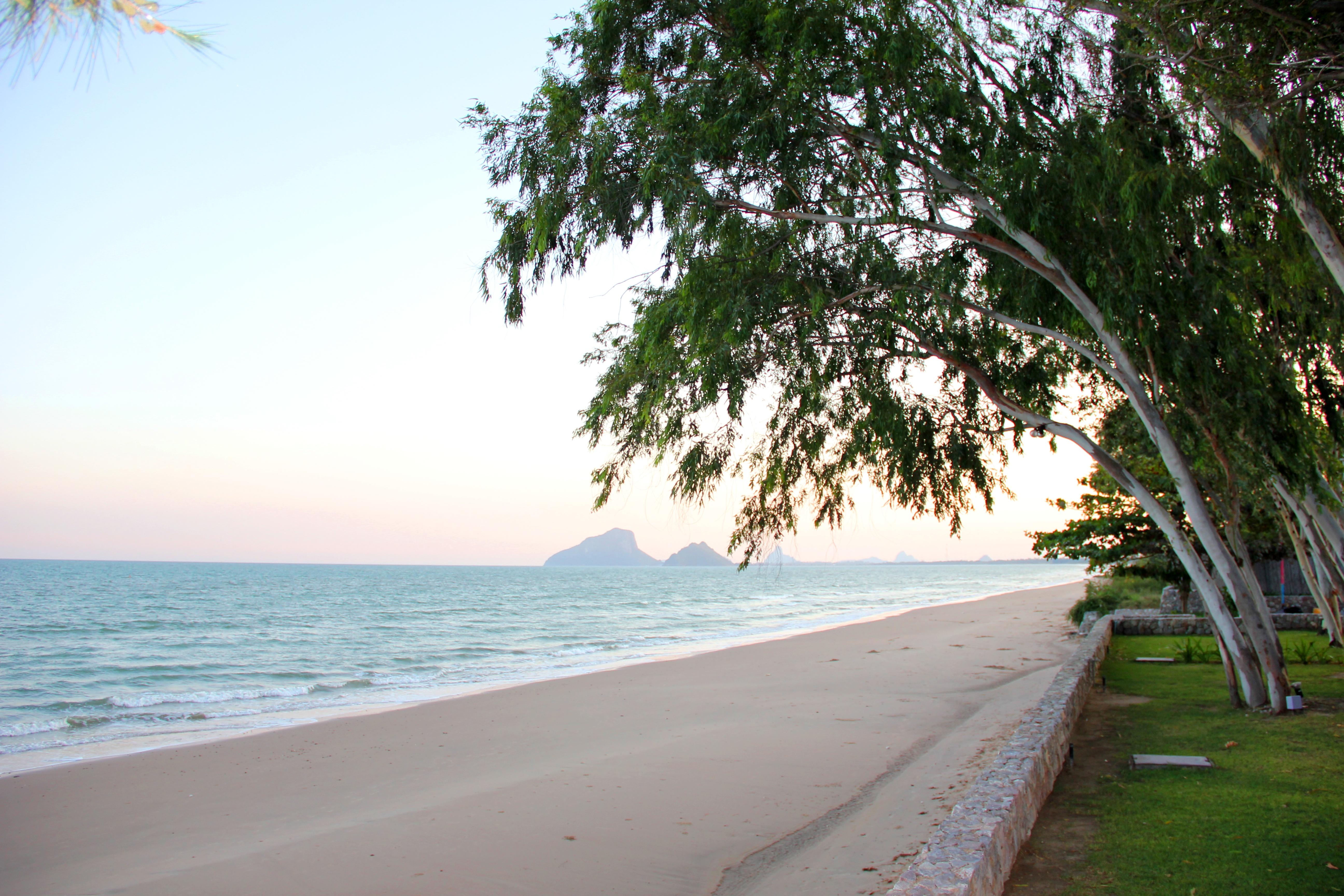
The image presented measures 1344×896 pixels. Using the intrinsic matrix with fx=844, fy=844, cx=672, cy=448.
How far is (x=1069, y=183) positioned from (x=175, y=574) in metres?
106

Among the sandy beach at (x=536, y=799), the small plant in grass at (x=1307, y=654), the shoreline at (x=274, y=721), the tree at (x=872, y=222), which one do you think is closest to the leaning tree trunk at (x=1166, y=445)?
the tree at (x=872, y=222)

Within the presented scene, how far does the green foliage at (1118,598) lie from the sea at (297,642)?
29.1 ft

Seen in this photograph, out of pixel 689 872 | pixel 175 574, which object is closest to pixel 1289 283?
pixel 689 872

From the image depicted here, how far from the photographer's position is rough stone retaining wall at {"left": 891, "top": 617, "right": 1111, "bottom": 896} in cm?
381

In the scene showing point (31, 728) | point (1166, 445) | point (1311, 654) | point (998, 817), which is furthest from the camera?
point (1311, 654)

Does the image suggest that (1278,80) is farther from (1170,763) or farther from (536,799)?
(536,799)

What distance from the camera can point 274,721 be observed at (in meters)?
13.2

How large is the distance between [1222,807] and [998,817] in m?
2.48

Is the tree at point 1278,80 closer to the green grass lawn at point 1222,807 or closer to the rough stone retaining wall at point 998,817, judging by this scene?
the green grass lawn at point 1222,807

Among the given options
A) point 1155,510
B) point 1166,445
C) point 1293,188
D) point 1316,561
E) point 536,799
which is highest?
point 1293,188

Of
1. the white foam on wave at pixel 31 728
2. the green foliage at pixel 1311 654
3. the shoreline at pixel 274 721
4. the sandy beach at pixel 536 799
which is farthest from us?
the green foliage at pixel 1311 654

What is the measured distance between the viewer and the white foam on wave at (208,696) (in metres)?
15.2

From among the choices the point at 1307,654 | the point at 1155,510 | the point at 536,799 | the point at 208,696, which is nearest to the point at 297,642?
the point at 208,696

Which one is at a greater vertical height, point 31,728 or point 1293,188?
point 1293,188
